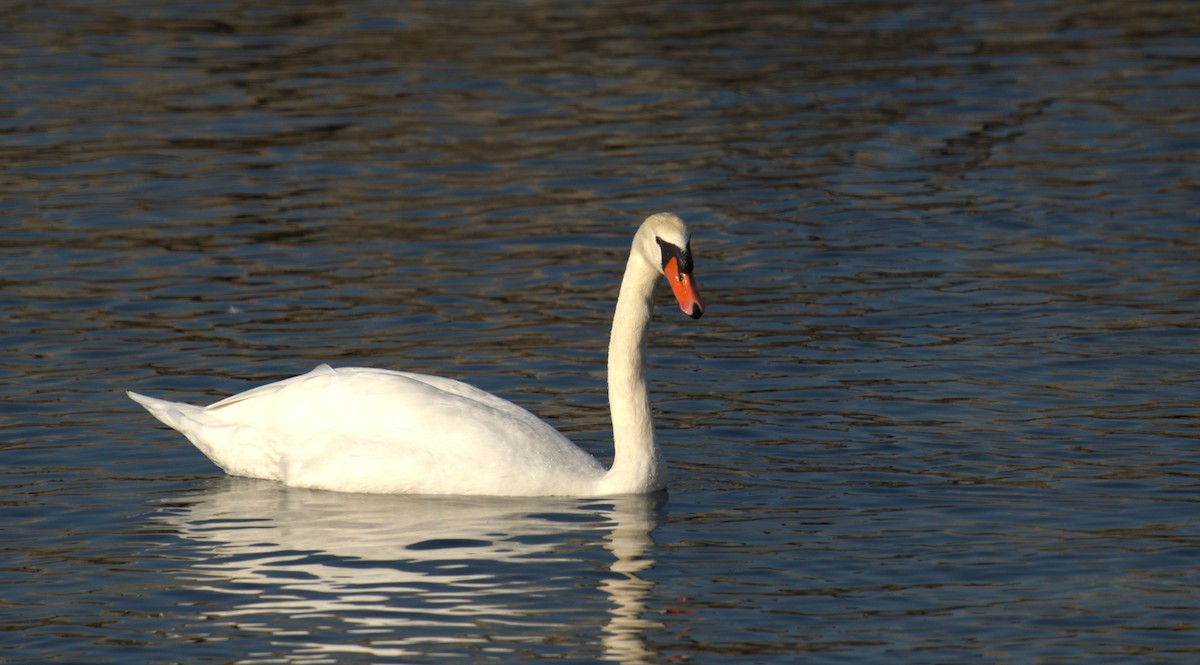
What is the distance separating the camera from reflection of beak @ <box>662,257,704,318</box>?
10859 mm

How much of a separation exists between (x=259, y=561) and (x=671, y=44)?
15.8 m

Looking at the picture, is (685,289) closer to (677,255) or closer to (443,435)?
(677,255)

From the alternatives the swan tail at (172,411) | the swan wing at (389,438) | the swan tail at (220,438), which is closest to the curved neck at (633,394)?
the swan wing at (389,438)

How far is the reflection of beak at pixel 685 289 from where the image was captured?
10.9 m

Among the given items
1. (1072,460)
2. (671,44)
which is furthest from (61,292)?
(671,44)

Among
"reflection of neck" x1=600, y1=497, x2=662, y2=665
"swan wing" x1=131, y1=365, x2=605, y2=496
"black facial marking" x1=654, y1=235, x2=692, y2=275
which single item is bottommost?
"reflection of neck" x1=600, y1=497, x2=662, y2=665

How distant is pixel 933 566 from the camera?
32.8ft

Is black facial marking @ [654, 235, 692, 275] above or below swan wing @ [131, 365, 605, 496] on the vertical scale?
above

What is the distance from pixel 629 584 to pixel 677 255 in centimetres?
200

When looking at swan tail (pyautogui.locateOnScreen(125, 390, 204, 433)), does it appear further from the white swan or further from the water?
the water

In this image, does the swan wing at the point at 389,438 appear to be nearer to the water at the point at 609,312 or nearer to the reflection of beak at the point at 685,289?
the water at the point at 609,312

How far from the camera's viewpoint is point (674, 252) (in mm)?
11008

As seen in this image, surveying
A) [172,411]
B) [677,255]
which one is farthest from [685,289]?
[172,411]

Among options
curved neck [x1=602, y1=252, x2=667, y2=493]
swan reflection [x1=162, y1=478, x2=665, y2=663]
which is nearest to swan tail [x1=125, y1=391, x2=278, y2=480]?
swan reflection [x1=162, y1=478, x2=665, y2=663]
